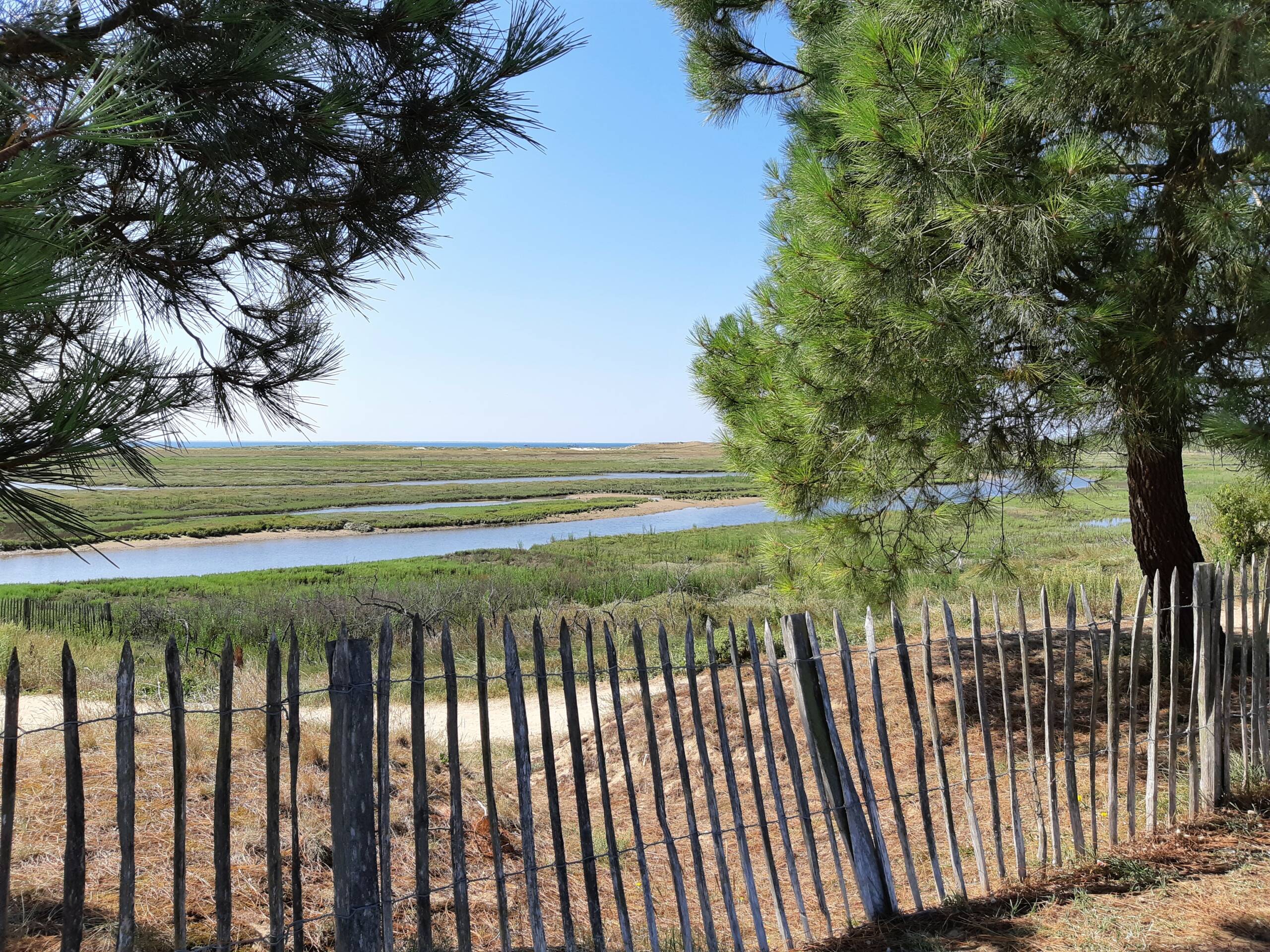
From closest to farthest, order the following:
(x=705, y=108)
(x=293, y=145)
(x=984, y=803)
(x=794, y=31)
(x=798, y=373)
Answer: (x=293, y=145) → (x=984, y=803) → (x=798, y=373) → (x=794, y=31) → (x=705, y=108)

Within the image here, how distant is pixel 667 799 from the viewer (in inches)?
258

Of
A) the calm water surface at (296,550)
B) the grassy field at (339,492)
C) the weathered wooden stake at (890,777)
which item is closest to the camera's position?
the weathered wooden stake at (890,777)

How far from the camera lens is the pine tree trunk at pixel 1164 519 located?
264 inches

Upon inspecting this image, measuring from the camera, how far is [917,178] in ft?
15.3

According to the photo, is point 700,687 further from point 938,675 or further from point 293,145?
point 293,145

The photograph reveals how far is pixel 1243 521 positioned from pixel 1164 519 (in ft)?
21.7

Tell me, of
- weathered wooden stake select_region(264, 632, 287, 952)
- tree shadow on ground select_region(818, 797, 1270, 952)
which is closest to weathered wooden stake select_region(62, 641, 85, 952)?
weathered wooden stake select_region(264, 632, 287, 952)

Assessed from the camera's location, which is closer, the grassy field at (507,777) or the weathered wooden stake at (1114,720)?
the grassy field at (507,777)

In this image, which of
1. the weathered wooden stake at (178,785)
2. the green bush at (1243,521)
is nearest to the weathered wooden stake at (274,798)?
the weathered wooden stake at (178,785)

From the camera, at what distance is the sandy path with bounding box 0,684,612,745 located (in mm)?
7000

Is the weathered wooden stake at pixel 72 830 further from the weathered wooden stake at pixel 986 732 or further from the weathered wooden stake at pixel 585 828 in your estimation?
the weathered wooden stake at pixel 986 732

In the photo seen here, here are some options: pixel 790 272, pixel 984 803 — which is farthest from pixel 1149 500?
pixel 790 272

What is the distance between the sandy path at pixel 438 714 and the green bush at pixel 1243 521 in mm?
9554

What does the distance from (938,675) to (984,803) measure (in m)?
2.87
